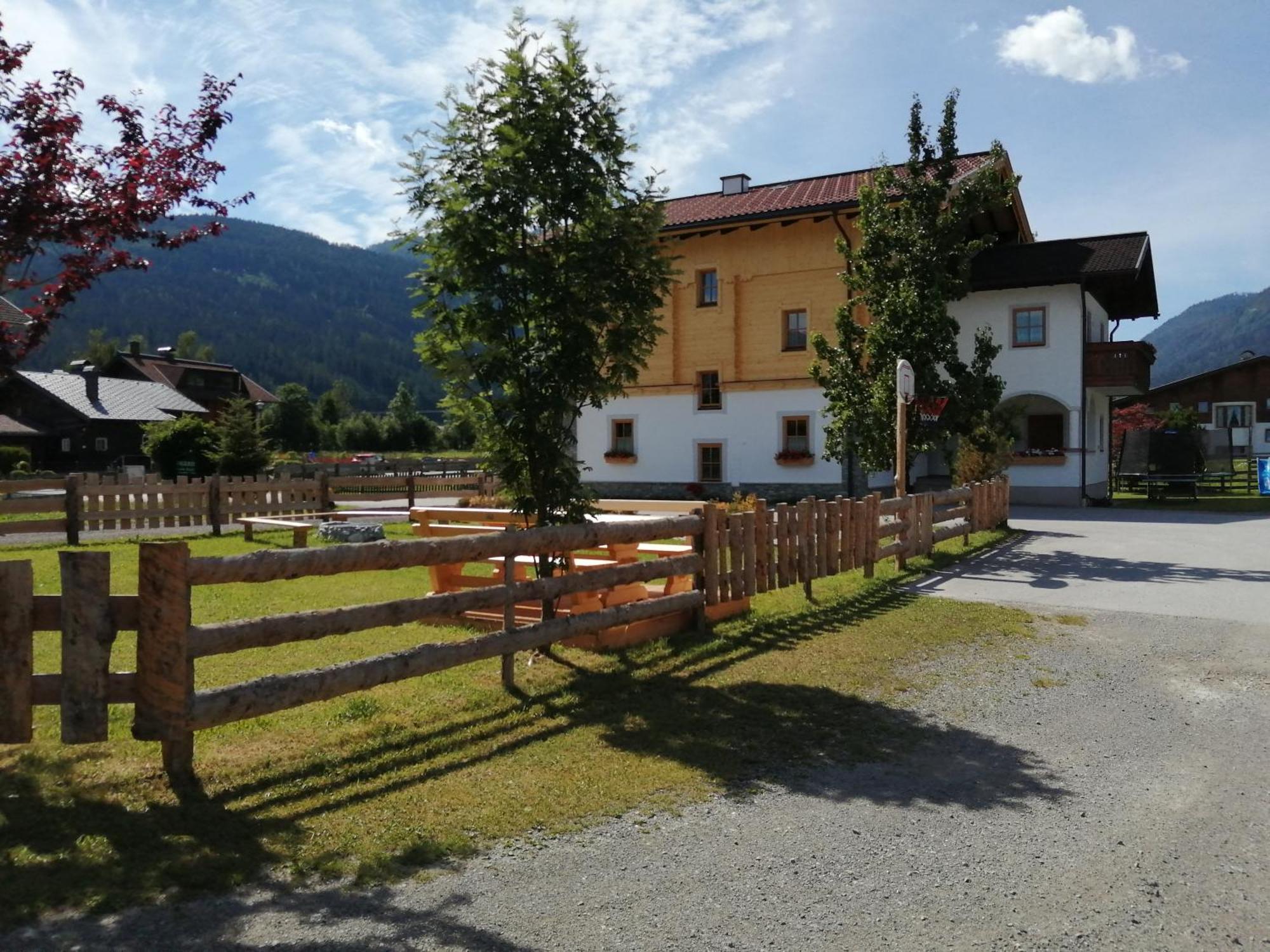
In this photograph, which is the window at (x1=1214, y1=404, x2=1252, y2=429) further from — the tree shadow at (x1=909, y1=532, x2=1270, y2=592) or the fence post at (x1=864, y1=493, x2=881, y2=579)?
the fence post at (x1=864, y1=493, x2=881, y2=579)

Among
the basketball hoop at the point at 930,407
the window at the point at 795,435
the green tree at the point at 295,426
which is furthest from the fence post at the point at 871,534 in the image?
the green tree at the point at 295,426

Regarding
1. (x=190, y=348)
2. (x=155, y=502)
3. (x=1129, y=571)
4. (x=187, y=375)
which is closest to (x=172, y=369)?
(x=187, y=375)

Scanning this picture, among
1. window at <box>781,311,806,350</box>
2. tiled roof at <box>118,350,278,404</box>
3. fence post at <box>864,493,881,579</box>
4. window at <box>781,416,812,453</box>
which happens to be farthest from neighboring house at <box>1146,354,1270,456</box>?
tiled roof at <box>118,350,278,404</box>

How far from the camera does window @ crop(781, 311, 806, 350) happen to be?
99.6 ft

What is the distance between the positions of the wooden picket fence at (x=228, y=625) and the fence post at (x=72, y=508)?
44.3ft

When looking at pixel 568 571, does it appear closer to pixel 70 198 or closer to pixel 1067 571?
pixel 70 198

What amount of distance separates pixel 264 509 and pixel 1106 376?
23223 millimetres

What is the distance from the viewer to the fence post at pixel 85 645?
14.9ft

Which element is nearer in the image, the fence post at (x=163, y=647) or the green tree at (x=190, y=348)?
the fence post at (x=163, y=647)

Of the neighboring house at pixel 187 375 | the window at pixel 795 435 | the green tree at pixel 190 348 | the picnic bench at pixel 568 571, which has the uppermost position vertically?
the green tree at pixel 190 348

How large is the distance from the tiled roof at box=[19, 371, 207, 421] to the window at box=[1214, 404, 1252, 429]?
66.1 metres

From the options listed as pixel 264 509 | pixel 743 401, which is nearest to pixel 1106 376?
pixel 743 401

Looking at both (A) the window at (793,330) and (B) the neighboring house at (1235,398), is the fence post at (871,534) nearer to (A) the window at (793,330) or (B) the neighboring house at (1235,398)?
(A) the window at (793,330)

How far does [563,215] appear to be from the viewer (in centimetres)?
779
